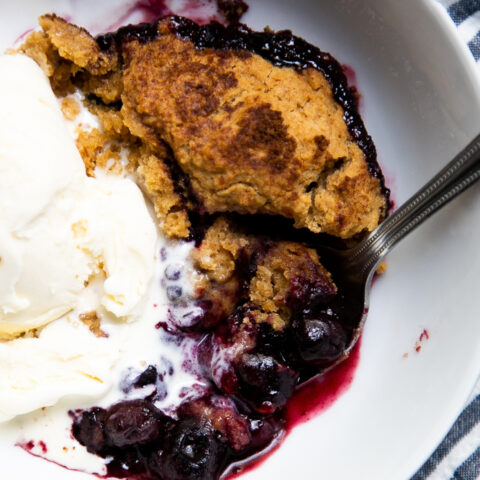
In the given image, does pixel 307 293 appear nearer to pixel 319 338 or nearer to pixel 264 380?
pixel 319 338

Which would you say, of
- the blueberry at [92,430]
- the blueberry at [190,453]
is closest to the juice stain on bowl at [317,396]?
the blueberry at [190,453]

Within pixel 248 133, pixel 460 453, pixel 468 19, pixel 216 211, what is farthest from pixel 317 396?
pixel 468 19

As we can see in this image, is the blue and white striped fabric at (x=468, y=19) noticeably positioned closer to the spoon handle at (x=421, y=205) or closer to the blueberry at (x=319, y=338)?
the spoon handle at (x=421, y=205)

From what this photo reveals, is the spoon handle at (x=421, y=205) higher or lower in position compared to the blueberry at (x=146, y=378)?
higher

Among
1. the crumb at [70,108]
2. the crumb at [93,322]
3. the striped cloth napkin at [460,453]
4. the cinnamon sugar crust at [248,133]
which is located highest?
the cinnamon sugar crust at [248,133]

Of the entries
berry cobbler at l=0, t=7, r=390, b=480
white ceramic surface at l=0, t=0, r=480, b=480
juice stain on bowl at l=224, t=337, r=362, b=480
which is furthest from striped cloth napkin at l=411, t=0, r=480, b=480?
berry cobbler at l=0, t=7, r=390, b=480

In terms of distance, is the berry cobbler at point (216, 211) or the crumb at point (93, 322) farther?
the crumb at point (93, 322)
